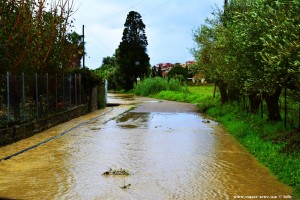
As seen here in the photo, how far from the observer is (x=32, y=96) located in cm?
1608

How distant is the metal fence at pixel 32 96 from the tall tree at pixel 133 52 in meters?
46.2

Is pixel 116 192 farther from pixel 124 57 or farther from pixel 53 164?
pixel 124 57

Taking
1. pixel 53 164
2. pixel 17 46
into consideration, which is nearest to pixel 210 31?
pixel 17 46

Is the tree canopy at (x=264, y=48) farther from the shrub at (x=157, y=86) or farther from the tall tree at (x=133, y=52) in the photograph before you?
the tall tree at (x=133, y=52)

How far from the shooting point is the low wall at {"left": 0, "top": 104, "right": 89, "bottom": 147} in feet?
41.9

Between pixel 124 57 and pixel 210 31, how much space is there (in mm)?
46575

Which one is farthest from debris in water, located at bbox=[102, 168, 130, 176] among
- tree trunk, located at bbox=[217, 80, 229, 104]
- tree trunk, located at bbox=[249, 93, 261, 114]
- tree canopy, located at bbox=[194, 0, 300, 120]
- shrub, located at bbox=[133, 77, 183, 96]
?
shrub, located at bbox=[133, 77, 183, 96]

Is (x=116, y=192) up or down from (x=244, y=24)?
down

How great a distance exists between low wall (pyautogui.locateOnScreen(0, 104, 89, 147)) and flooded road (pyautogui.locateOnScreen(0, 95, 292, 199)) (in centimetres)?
33

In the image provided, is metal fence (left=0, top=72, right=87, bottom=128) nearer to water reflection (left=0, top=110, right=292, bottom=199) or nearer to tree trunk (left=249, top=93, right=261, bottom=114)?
water reflection (left=0, top=110, right=292, bottom=199)

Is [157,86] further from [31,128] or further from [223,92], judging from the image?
[31,128]

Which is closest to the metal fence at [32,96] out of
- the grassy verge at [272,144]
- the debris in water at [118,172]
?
the debris in water at [118,172]

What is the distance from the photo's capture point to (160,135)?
15.4 metres

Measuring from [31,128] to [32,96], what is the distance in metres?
1.55
